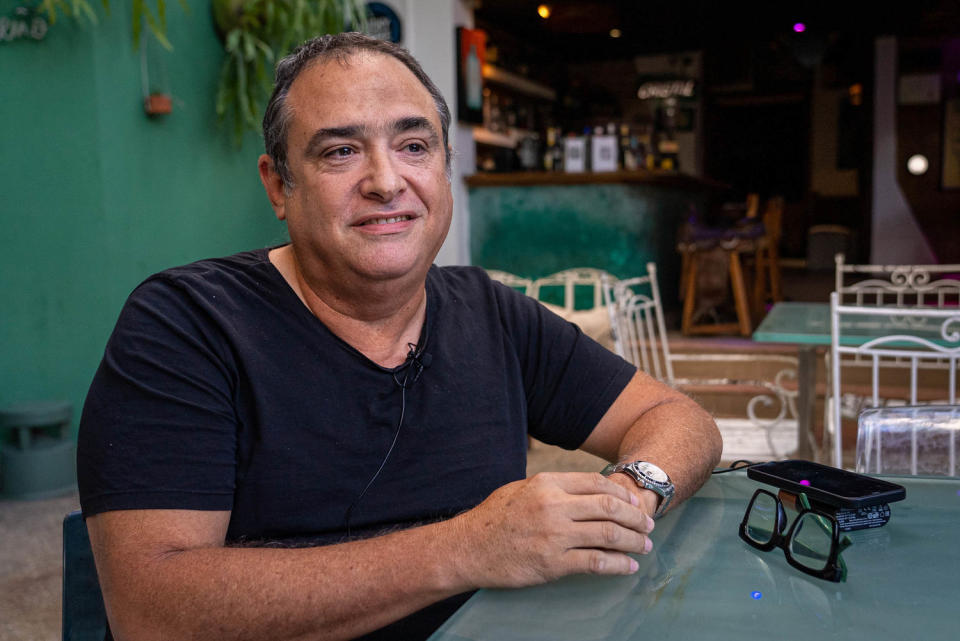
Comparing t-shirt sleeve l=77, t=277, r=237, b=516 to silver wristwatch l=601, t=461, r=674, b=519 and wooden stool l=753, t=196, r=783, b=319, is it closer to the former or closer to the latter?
silver wristwatch l=601, t=461, r=674, b=519

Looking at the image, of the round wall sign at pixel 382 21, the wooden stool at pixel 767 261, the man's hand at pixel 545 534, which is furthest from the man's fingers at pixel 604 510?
the wooden stool at pixel 767 261

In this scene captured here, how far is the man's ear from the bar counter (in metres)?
4.98

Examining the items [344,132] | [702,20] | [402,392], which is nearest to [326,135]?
[344,132]

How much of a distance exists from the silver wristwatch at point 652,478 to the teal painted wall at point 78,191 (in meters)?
3.08

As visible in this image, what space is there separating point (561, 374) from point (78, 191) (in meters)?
2.88

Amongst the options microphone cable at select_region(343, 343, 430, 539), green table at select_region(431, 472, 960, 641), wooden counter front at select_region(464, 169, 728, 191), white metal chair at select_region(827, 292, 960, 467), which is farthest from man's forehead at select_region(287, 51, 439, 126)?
wooden counter front at select_region(464, 169, 728, 191)

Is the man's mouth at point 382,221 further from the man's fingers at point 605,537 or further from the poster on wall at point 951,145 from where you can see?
the poster on wall at point 951,145

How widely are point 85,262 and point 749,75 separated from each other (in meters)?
11.0

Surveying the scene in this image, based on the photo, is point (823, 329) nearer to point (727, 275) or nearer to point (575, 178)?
point (727, 275)

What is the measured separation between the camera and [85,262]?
354 cm

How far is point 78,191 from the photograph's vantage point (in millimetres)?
3482

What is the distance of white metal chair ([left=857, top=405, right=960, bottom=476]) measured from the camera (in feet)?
4.72

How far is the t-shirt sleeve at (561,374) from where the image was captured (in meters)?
1.41

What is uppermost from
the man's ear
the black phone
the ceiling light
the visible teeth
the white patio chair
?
the ceiling light
